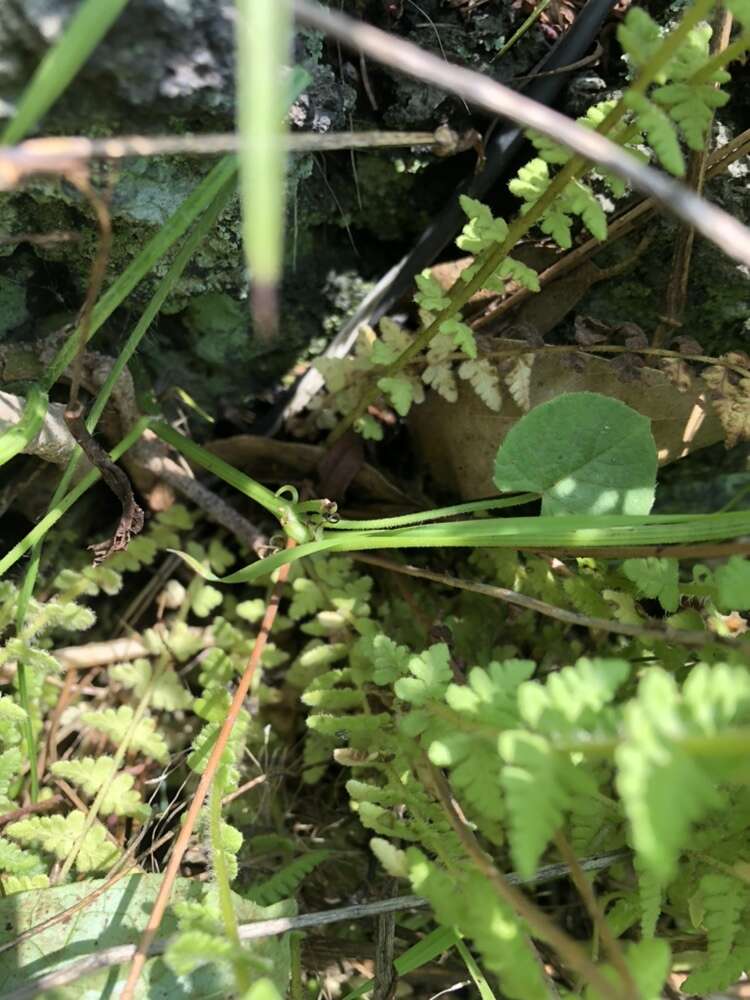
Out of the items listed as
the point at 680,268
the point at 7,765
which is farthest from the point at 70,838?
the point at 680,268

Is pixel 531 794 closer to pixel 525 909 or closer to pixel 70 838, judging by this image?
pixel 525 909

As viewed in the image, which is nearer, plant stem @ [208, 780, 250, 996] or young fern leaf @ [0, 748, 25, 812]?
plant stem @ [208, 780, 250, 996]

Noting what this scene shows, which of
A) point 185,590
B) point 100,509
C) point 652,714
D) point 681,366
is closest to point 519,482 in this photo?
point 681,366

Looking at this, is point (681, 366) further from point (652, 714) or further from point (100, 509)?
point (100, 509)

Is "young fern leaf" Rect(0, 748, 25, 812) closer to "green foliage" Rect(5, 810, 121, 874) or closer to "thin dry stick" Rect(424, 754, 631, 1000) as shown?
"green foliage" Rect(5, 810, 121, 874)

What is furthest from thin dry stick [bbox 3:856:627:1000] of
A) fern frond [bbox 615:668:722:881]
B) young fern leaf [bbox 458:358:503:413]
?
young fern leaf [bbox 458:358:503:413]
